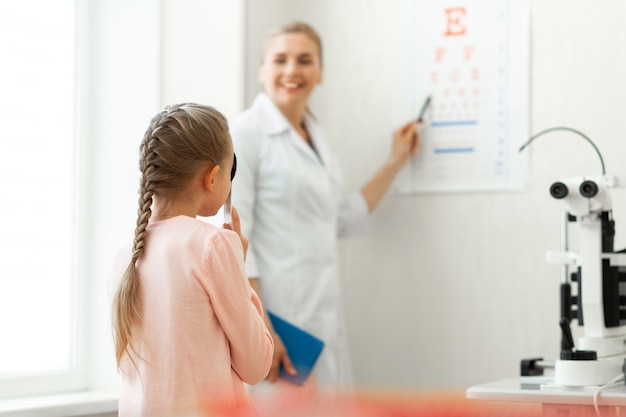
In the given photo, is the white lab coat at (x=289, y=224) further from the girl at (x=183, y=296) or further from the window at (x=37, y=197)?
the girl at (x=183, y=296)

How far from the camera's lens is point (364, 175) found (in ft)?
10.6

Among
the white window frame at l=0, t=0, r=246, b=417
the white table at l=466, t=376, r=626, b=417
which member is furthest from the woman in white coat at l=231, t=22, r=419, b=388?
the white table at l=466, t=376, r=626, b=417

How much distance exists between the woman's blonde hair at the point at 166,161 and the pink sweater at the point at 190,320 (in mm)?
21

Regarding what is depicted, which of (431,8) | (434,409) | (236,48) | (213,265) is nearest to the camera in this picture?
(434,409)

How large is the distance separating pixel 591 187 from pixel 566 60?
960 mm

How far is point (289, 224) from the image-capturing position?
9.30 ft

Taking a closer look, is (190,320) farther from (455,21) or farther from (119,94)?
(455,21)

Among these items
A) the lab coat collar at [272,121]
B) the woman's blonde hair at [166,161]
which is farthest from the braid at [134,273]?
the lab coat collar at [272,121]

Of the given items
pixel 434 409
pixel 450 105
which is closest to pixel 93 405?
pixel 450 105

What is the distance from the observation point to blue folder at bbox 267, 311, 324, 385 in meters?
2.68

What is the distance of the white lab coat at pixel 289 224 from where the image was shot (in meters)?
2.79

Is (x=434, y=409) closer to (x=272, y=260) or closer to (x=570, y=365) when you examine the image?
(x=570, y=365)

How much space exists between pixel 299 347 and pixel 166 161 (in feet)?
3.98

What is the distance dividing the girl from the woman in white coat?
3.60ft
